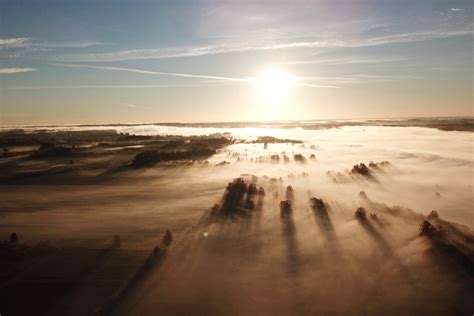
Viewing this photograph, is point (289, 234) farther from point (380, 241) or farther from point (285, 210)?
point (380, 241)

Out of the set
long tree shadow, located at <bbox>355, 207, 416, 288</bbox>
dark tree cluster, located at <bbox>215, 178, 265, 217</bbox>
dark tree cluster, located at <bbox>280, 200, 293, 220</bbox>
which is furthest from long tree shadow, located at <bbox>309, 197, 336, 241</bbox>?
dark tree cluster, located at <bbox>215, 178, 265, 217</bbox>

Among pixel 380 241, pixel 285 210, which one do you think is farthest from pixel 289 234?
pixel 380 241

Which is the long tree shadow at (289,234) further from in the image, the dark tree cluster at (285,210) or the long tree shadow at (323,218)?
the long tree shadow at (323,218)

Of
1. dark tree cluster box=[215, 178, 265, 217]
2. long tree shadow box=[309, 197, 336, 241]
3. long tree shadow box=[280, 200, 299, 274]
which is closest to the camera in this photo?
long tree shadow box=[280, 200, 299, 274]

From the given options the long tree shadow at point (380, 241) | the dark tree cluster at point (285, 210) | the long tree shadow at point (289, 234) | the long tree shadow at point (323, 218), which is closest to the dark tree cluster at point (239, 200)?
the dark tree cluster at point (285, 210)

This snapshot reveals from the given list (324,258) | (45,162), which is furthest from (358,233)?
(45,162)

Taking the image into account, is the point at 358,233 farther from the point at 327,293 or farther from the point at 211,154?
the point at 211,154

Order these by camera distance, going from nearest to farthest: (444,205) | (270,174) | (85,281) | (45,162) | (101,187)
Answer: (85,281) → (444,205) → (101,187) → (270,174) → (45,162)

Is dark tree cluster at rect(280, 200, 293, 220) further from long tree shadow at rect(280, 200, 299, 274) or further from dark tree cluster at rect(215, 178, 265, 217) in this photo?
dark tree cluster at rect(215, 178, 265, 217)
